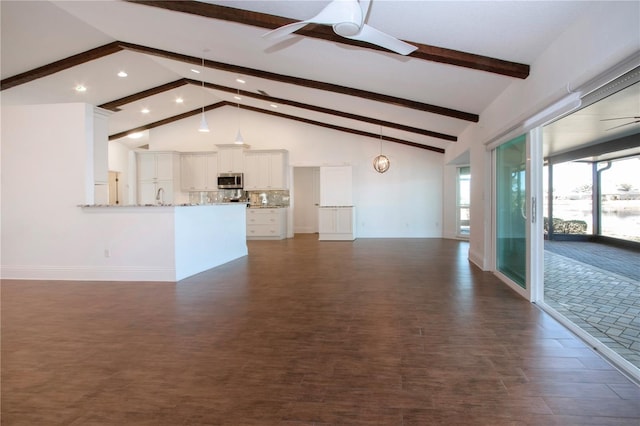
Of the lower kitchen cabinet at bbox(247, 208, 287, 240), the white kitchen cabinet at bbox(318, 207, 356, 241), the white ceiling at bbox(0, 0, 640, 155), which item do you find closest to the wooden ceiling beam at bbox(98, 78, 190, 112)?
the white ceiling at bbox(0, 0, 640, 155)

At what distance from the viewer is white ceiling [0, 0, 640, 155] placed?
304 cm

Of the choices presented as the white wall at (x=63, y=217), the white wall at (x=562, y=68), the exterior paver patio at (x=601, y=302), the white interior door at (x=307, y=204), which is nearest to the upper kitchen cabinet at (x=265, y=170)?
the white interior door at (x=307, y=204)

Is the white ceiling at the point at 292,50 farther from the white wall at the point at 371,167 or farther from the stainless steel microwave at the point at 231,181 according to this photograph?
the stainless steel microwave at the point at 231,181

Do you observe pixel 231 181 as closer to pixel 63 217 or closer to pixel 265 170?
pixel 265 170

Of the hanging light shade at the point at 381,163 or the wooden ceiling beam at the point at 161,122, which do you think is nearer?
the hanging light shade at the point at 381,163

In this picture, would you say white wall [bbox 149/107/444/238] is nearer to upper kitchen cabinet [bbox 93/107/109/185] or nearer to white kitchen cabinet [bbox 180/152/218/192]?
white kitchen cabinet [bbox 180/152/218/192]

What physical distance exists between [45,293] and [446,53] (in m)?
5.42

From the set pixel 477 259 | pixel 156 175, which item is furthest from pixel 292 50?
pixel 156 175


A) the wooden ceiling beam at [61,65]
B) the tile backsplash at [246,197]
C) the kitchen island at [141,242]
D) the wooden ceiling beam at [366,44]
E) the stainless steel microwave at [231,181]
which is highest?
the wooden ceiling beam at [61,65]

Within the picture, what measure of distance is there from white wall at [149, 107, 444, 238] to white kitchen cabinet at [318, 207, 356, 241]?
0.89 metres

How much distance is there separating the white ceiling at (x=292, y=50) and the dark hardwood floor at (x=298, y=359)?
2.52 metres

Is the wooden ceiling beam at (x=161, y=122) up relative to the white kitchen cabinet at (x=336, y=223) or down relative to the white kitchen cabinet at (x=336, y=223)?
up

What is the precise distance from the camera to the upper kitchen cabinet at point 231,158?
1047cm

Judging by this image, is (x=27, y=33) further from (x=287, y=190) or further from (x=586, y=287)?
(x=586, y=287)
